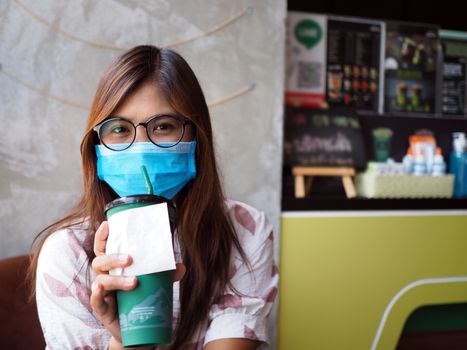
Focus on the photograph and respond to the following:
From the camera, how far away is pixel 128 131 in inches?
39.8

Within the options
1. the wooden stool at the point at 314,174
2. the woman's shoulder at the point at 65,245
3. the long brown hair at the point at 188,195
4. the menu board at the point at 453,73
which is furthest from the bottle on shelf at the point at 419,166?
the woman's shoulder at the point at 65,245

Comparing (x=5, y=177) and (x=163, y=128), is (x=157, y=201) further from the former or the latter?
(x=5, y=177)

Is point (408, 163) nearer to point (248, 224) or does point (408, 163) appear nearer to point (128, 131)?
point (248, 224)

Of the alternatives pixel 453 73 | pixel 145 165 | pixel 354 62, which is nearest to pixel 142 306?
pixel 145 165

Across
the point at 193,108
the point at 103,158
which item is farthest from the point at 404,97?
the point at 103,158

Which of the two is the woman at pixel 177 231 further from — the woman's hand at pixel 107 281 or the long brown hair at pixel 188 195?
the woman's hand at pixel 107 281

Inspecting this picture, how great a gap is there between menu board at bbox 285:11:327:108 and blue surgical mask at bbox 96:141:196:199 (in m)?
1.45

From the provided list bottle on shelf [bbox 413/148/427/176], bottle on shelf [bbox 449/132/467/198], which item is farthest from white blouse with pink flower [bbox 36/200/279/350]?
bottle on shelf [bbox 449/132/467/198]

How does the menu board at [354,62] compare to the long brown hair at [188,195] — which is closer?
the long brown hair at [188,195]

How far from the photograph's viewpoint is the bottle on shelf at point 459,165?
2.43m

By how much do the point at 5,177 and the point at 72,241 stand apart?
2.75 ft

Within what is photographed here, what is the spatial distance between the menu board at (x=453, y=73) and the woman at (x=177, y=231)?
2054 millimetres

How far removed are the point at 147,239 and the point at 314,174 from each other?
1.67 m

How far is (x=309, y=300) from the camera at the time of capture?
210cm
